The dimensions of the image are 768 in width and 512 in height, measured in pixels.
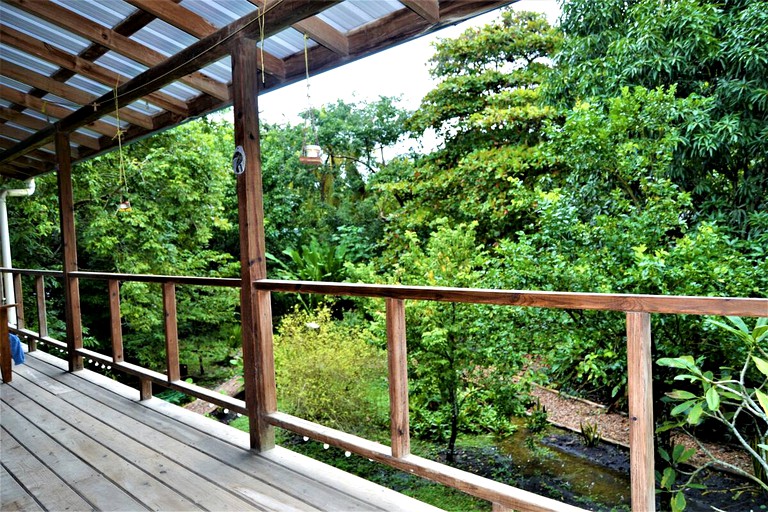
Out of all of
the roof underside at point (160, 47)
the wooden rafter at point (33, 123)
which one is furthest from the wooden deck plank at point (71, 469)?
the wooden rafter at point (33, 123)

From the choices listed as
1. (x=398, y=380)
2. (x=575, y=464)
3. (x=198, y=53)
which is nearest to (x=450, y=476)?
(x=398, y=380)

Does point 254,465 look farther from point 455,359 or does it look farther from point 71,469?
point 455,359

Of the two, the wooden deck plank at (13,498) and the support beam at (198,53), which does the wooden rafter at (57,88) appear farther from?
the wooden deck plank at (13,498)

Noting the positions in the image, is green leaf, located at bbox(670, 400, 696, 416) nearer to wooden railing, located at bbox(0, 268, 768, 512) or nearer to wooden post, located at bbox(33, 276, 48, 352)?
wooden railing, located at bbox(0, 268, 768, 512)

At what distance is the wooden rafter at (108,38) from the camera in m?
2.96

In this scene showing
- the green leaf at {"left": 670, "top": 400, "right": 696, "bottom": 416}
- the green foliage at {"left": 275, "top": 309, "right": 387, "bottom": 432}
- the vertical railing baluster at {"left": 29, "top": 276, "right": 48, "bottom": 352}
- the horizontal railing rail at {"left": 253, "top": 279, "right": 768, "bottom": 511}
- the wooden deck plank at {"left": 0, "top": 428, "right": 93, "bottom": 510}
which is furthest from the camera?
the vertical railing baluster at {"left": 29, "top": 276, "right": 48, "bottom": 352}

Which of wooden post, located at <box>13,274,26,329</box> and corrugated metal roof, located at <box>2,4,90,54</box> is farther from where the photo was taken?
wooden post, located at <box>13,274,26,329</box>

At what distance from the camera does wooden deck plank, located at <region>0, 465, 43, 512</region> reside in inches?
88.3

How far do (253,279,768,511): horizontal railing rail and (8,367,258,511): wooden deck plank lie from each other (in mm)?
471

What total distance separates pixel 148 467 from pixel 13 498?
54 centimetres

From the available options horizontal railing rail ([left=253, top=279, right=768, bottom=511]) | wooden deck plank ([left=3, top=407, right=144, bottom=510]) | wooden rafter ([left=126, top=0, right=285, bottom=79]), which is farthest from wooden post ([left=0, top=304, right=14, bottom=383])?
horizontal railing rail ([left=253, top=279, right=768, bottom=511])

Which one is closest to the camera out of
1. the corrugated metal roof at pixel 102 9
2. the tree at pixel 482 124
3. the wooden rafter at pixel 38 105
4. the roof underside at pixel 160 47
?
the roof underside at pixel 160 47

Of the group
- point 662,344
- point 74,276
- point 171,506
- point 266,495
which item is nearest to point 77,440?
point 171,506

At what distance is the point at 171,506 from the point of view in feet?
7.20
